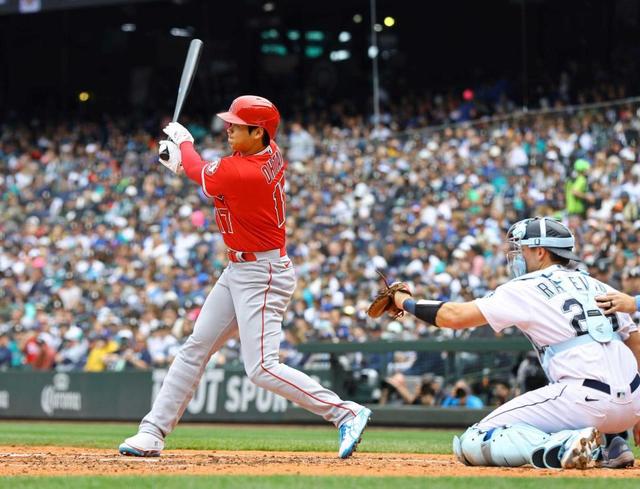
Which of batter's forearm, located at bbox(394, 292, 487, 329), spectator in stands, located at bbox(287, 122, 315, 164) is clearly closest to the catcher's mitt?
batter's forearm, located at bbox(394, 292, 487, 329)

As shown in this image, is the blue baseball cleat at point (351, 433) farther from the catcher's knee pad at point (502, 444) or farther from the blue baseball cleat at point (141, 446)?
the blue baseball cleat at point (141, 446)

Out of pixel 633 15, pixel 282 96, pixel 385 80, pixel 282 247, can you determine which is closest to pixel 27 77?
pixel 282 96

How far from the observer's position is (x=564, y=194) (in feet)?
46.0

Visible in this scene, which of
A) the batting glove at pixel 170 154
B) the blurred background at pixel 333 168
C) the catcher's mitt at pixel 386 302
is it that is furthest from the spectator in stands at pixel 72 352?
the catcher's mitt at pixel 386 302

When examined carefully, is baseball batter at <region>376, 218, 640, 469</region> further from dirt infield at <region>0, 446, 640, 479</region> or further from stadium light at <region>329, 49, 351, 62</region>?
stadium light at <region>329, 49, 351, 62</region>

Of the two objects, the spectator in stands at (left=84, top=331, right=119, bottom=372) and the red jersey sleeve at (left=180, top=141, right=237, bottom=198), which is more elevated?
the red jersey sleeve at (left=180, top=141, right=237, bottom=198)

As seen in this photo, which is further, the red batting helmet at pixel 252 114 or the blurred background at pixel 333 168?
the blurred background at pixel 333 168

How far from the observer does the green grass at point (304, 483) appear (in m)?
4.72

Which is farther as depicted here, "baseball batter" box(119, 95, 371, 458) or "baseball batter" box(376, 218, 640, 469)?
"baseball batter" box(119, 95, 371, 458)

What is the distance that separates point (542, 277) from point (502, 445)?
0.83 meters

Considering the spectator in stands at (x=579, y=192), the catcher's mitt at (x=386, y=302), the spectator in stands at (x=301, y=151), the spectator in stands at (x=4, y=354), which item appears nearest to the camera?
the catcher's mitt at (x=386, y=302)

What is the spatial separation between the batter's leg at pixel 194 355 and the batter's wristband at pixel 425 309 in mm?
1348

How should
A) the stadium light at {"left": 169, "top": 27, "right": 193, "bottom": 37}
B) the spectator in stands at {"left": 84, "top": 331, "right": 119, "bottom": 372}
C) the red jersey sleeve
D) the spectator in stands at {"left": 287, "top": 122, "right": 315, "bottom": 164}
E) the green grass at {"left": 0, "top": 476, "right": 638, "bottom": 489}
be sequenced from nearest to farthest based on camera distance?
the green grass at {"left": 0, "top": 476, "right": 638, "bottom": 489} < the red jersey sleeve < the spectator in stands at {"left": 84, "top": 331, "right": 119, "bottom": 372} < the spectator in stands at {"left": 287, "top": 122, "right": 315, "bottom": 164} < the stadium light at {"left": 169, "top": 27, "right": 193, "bottom": 37}

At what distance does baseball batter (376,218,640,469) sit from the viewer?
549 centimetres
